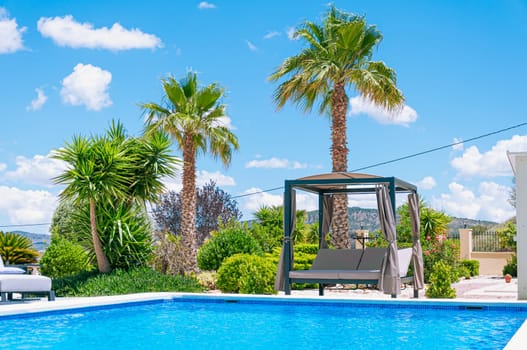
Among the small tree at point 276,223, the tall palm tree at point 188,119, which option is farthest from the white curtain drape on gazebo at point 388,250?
the small tree at point 276,223

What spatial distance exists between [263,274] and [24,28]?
2629cm

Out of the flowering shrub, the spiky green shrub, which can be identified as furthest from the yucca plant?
the flowering shrub

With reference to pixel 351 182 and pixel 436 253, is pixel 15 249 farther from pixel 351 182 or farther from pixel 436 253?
pixel 436 253

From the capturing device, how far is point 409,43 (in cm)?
3077

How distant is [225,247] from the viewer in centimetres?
1627

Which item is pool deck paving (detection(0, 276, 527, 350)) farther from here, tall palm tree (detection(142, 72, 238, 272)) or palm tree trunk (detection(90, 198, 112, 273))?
tall palm tree (detection(142, 72, 238, 272))

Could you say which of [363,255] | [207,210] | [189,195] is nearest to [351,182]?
A: [363,255]

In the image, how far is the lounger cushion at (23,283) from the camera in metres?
10.3

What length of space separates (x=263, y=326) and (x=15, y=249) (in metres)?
11.0

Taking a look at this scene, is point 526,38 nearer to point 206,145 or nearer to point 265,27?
point 265,27

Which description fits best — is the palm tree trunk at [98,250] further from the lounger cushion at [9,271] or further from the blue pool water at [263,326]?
the lounger cushion at [9,271]

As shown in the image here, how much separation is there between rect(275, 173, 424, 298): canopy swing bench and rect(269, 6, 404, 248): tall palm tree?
4.38m

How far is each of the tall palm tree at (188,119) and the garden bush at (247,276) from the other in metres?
5.80

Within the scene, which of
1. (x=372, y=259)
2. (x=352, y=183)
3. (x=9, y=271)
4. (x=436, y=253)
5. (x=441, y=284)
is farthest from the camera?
(x=436, y=253)
